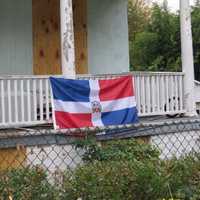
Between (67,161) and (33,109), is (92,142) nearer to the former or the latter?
(67,161)

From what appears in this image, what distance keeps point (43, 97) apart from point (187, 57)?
346 centimetres

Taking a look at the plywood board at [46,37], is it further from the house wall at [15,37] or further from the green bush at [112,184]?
the green bush at [112,184]

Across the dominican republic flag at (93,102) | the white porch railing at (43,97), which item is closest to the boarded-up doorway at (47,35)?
the white porch railing at (43,97)

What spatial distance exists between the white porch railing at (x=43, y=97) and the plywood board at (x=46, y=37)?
276cm

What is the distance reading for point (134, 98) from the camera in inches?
413

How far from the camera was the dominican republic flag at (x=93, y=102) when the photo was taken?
30.8 feet

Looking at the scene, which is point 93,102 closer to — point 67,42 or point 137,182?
point 67,42

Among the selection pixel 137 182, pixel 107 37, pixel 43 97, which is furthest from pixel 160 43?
pixel 137 182

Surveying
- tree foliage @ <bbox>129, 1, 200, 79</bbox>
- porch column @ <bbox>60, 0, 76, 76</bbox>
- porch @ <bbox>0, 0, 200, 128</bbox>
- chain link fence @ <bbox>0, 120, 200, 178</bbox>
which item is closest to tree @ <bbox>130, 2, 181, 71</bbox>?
tree foliage @ <bbox>129, 1, 200, 79</bbox>

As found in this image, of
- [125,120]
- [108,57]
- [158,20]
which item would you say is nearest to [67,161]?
[125,120]

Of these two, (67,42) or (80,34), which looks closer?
(67,42)

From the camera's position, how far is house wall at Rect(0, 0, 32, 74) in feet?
42.1

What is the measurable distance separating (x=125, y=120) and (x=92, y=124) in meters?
0.80

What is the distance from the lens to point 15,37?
13.0 metres
